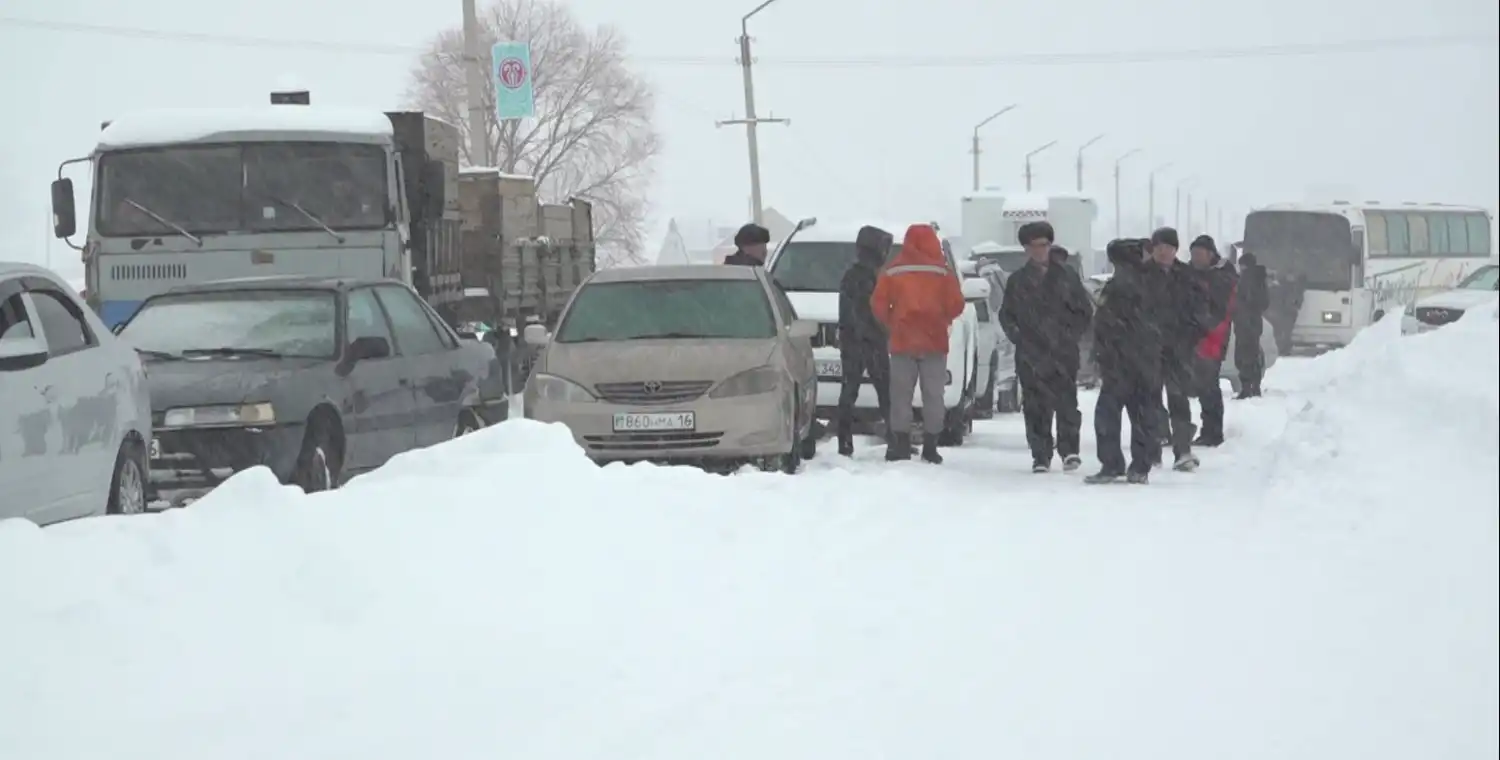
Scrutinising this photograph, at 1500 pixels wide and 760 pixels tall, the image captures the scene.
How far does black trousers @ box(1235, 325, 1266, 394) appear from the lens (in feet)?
74.2

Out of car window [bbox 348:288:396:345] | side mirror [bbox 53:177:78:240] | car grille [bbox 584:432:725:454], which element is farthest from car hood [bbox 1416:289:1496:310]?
car window [bbox 348:288:396:345]

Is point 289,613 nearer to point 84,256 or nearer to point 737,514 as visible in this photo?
point 737,514

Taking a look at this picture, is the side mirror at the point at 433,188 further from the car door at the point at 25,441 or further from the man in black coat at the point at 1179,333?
the car door at the point at 25,441

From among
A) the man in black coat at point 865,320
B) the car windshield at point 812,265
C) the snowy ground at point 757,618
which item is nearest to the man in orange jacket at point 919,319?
the man in black coat at point 865,320

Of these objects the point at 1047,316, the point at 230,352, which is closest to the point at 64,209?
the point at 230,352

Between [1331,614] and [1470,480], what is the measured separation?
4.60 ft

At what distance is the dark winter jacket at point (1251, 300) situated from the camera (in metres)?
22.2

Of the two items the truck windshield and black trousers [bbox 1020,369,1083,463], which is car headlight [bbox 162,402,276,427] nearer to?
black trousers [bbox 1020,369,1083,463]

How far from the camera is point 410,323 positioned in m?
13.3

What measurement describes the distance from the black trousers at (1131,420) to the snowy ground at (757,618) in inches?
106

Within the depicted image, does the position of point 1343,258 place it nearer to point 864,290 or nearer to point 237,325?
point 864,290

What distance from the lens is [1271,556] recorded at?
8406 millimetres

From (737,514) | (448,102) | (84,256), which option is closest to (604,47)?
(448,102)

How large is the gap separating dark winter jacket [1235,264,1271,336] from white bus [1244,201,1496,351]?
1707cm
